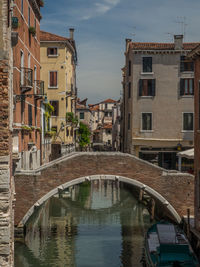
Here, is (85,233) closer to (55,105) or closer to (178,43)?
(178,43)

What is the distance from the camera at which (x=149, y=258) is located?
12.5m

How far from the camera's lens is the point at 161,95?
86.2 ft

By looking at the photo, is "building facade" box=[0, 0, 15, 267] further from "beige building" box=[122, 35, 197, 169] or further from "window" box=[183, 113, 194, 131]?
"window" box=[183, 113, 194, 131]

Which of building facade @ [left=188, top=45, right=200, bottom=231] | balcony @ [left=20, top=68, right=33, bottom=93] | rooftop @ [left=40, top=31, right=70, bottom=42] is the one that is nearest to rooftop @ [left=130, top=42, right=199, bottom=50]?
rooftop @ [left=40, top=31, right=70, bottom=42]

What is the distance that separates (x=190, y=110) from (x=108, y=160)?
433 inches

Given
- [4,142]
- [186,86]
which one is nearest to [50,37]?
[186,86]

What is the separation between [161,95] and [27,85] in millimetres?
11282

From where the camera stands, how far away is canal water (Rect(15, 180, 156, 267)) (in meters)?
14.4

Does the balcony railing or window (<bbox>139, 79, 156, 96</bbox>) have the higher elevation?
window (<bbox>139, 79, 156, 96</bbox>)

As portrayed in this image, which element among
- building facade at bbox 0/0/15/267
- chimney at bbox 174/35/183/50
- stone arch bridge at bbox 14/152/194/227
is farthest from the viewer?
chimney at bbox 174/35/183/50

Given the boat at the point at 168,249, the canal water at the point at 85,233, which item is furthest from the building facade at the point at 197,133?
the canal water at the point at 85,233

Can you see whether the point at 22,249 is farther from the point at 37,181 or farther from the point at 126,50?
the point at 126,50

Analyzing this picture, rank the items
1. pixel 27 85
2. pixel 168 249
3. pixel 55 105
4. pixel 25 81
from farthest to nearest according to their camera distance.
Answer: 1. pixel 55 105
2. pixel 25 81
3. pixel 27 85
4. pixel 168 249

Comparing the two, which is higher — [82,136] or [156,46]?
[156,46]
